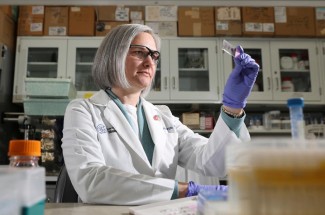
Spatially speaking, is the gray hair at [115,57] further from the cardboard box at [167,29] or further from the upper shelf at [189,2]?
the cardboard box at [167,29]

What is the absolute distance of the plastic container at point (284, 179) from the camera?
326 mm

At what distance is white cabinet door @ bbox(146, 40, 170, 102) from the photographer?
281 centimetres

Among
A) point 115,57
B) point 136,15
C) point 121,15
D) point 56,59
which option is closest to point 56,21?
→ point 56,59

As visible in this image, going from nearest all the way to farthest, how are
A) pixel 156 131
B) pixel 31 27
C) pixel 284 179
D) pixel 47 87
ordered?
pixel 284 179
pixel 156 131
pixel 47 87
pixel 31 27

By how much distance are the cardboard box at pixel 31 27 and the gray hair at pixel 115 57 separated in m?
1.81

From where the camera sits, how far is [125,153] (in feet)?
3.65

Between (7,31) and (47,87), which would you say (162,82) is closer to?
(47,87)

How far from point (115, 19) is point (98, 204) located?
7.60 ft

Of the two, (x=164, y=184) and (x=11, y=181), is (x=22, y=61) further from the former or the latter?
(x=11, y=181)

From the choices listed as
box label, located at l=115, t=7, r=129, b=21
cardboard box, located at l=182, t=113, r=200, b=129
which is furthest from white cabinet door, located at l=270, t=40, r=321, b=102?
box label, located at l=115, t=7, r=129, b=21

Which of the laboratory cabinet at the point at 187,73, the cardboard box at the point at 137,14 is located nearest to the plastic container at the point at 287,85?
the laboratory cabinet at the point at 187,73

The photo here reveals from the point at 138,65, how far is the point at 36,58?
203cm

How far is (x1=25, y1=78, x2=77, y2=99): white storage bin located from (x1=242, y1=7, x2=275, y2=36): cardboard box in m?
1.74

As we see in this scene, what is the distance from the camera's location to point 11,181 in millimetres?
335
